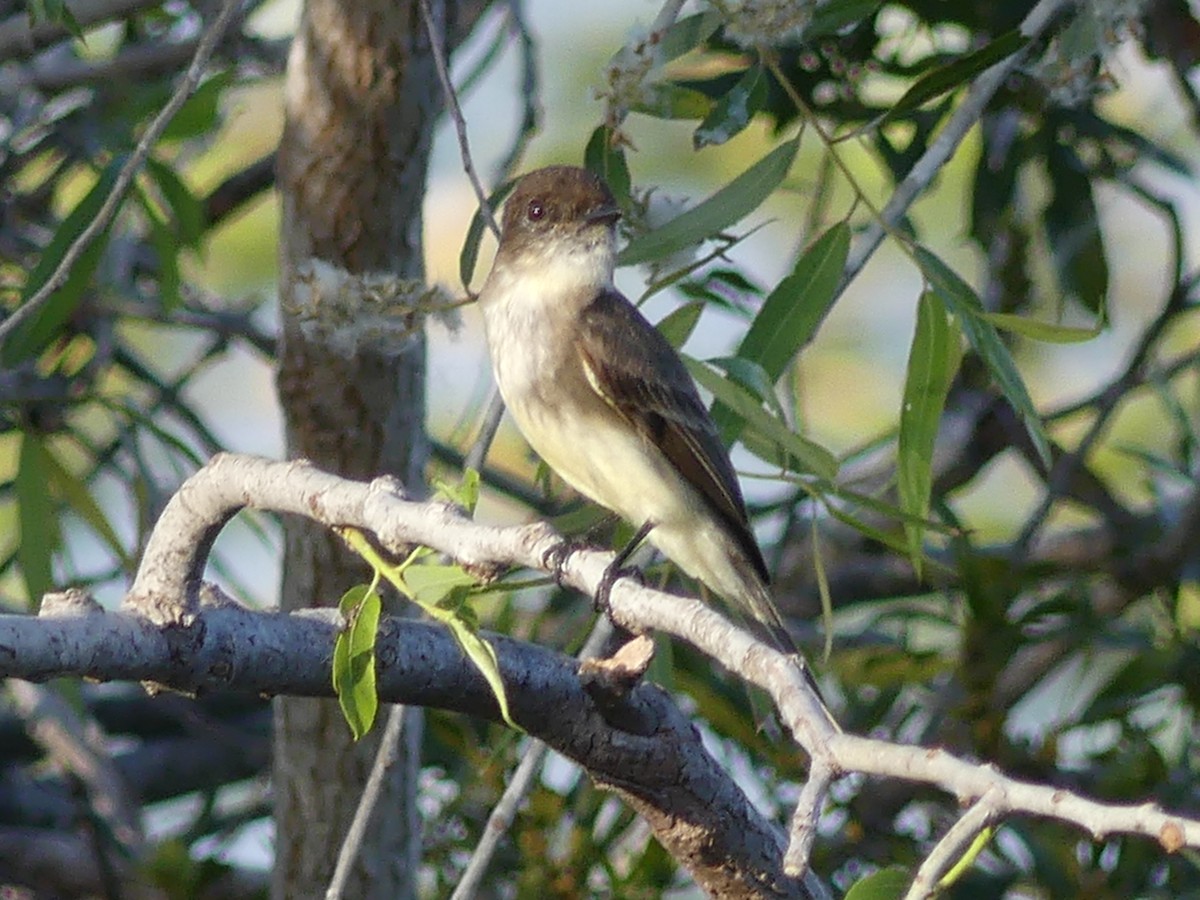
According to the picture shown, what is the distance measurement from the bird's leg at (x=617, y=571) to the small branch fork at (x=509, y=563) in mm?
28

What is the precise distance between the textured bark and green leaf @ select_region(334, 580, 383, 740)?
1478 mm

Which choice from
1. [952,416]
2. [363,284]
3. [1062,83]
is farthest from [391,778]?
[952,416]

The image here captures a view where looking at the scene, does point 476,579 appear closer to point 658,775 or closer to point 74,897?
point 658,775

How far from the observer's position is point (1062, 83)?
2.99 meters

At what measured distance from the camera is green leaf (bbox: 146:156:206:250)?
3.53 meters

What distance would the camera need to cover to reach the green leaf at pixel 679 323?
2.92 m

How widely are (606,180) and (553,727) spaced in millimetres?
1231

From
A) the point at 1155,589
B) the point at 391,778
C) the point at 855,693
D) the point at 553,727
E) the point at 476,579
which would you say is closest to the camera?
the point at 476,579

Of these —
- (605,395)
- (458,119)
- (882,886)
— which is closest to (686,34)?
(458,119)

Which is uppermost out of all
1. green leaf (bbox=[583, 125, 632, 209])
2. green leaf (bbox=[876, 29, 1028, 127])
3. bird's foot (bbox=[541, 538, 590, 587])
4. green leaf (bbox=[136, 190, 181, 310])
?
green leaf (bbox=[136, 190, 181, 310])

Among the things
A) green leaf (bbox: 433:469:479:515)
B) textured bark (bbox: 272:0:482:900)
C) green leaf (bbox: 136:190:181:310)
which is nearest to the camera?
green leaf (bbox: 433:469:479:515)

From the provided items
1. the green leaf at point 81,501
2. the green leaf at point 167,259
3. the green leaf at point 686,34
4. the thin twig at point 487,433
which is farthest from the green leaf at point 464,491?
the green leaf at point 167,259

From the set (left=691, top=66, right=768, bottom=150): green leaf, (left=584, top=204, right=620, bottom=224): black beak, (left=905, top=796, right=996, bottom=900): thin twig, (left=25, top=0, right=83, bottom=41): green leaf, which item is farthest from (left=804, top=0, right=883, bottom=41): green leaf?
(left=905, top=796, right=996, bottom=900): thin twig

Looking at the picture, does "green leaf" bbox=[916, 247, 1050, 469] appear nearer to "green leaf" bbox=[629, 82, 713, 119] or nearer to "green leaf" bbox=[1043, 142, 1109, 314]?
"green leaf" bbox=[629, 82, 713, 119]
